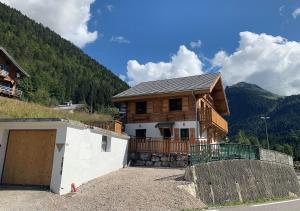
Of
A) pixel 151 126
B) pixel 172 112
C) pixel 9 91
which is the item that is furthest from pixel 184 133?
pixel 9 91

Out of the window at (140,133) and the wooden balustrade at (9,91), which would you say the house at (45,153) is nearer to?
the window at (140,133)

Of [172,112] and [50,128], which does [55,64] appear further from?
[50,128]

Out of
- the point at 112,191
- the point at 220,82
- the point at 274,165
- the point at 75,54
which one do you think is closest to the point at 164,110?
the point at 220,82

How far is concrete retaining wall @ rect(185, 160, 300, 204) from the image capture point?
589 inches

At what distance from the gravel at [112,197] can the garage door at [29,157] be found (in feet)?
3.86

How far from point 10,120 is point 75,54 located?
130 meters

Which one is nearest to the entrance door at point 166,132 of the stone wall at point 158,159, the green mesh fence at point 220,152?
the stone wall at point 158,159

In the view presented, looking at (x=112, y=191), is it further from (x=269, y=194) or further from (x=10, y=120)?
(x=269, y=194)

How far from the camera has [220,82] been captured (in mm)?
30859

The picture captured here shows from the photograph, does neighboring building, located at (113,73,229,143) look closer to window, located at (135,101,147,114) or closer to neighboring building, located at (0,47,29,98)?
window, located at (135,101,147,114)

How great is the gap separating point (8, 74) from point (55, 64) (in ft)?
236

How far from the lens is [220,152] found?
18422 millimetres

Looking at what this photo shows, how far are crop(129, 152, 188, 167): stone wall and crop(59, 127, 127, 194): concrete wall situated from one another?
9.52 feet

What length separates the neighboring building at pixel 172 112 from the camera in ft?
83.2
